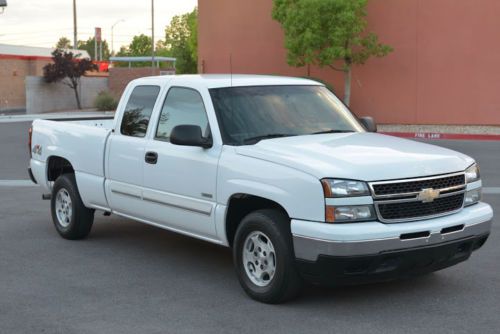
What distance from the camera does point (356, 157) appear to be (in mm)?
6285

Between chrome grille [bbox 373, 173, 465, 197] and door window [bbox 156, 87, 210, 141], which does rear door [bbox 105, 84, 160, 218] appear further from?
chrome grille [bbox 373, 173, 465, 197]

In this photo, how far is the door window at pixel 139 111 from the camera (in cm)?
809

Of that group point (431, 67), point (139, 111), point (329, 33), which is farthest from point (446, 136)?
point (139, 111)

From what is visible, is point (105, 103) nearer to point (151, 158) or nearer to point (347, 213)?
point (151, 158)

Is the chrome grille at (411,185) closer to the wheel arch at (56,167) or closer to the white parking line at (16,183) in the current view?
the wheel arch at (56,167)

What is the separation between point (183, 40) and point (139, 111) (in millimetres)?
92871

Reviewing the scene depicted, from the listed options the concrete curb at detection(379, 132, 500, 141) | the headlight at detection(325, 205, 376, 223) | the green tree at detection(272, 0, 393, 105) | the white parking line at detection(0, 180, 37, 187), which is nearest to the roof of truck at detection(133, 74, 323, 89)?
the headlight at detection(325, 205, 376, 223)

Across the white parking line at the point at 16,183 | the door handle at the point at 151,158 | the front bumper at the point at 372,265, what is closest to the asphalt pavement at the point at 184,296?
the front bumper at the point at 372,265

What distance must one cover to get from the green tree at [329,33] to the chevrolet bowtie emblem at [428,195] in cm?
2494

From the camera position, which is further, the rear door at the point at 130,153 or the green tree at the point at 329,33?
the green tree at the point at 329,33

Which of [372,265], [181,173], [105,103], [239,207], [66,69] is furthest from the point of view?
[66,69]

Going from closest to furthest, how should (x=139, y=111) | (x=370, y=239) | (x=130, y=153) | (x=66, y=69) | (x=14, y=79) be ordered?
(x=370, y=239)
(x=130, y=153)
(x=139, y=111)
(x=66, y=69)
(x=14, y=79)

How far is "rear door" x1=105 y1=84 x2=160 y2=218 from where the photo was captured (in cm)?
796

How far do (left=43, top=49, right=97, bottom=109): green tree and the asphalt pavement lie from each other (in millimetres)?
40182
